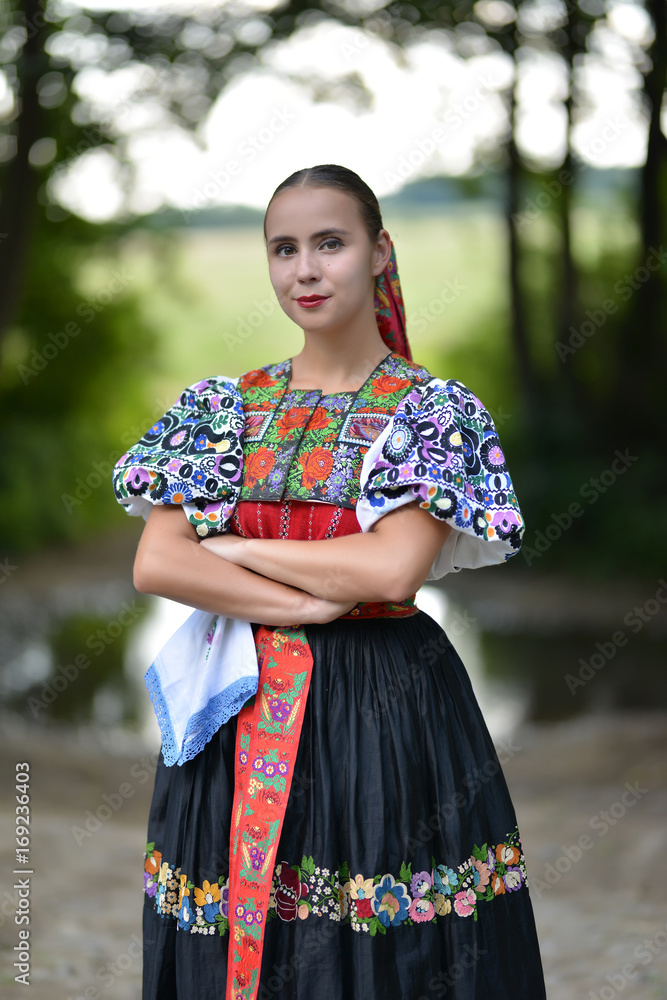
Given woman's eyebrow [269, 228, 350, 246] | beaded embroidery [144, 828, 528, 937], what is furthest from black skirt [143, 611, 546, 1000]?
woman's eyebrow [269, 228, 350, 246]

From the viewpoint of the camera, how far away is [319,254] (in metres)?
1.60

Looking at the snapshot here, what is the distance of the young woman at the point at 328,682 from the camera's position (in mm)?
1512

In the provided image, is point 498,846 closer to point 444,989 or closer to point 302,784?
point 444,989

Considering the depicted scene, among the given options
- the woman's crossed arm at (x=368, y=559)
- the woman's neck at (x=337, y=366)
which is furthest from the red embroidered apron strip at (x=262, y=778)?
the woman's neck at (x=337, y=366)

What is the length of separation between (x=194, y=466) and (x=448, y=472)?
1.35 ft

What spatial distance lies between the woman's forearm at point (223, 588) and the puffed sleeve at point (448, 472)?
6.4 inches

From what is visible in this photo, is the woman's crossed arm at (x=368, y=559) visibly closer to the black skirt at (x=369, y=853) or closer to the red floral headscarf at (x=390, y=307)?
the black skirt at (x=369, y=853)

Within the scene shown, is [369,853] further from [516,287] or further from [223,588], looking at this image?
[516,287]

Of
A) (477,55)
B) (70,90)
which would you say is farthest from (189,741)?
(477,55)

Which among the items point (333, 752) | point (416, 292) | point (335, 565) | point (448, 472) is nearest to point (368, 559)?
point (335, 565)

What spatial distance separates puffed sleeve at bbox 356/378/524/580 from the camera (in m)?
1.49

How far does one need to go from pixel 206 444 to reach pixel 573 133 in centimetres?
865

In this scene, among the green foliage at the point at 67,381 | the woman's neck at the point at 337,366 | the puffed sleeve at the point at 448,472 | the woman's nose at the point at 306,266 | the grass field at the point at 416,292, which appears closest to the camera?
the puffed sleeve at the point at 448,472

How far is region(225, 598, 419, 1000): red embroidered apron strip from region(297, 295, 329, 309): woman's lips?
484mm
